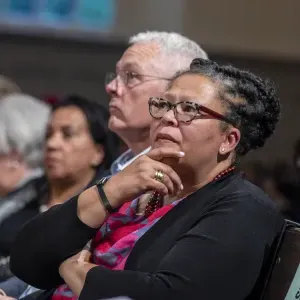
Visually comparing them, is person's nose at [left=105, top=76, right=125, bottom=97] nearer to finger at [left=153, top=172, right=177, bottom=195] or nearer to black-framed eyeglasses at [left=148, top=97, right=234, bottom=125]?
black-framed eyeglasses at [left=148, top=97, right=234, bottom=125]

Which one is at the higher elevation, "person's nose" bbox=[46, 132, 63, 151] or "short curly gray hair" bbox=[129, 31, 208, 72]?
"short curly gray hair" bbox=[129, 31, 208, 72]

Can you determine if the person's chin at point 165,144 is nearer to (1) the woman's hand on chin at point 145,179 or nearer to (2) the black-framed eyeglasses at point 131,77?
(1) the woman's hand on chin at point 145,179

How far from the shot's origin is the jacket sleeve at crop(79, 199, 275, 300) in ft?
5.25

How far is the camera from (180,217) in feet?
5.81

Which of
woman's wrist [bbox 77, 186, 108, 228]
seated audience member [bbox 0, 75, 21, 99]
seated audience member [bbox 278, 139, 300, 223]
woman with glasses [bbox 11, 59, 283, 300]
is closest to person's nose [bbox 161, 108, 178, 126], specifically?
woman with glasses [bbox 11, 59, 283, 300]

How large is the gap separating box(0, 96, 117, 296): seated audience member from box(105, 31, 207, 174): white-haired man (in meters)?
0.53

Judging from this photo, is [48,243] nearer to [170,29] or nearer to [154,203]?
[154,203]

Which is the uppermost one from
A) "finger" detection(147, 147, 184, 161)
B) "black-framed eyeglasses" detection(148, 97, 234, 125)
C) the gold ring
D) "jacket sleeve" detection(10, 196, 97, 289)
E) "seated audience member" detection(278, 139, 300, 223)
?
"black-framed eyeglasses" detection(148, 97, 234, 125)

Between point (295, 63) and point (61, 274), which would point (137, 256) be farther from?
point (295, 63)

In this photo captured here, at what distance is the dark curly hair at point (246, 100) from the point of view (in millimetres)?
1832

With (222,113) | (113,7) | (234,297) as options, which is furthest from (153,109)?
(113,7)

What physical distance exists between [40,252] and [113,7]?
3182 millimetres

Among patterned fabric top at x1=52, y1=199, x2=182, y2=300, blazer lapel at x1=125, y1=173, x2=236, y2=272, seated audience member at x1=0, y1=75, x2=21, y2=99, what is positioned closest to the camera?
A: blazer lapel at x1=125, y1=173, x2=236, y2=272

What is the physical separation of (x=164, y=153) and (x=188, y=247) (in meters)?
0.25
